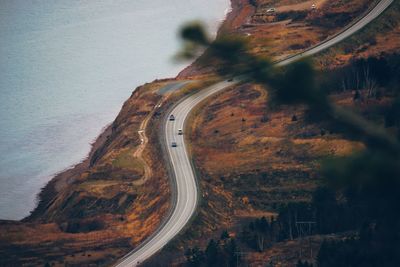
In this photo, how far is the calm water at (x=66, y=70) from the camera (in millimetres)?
89688

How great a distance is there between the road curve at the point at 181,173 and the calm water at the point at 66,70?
7.19 meters

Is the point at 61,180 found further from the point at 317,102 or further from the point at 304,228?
the point at 317,102

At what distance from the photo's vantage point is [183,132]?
80500 millimetres

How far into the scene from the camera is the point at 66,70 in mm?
109625

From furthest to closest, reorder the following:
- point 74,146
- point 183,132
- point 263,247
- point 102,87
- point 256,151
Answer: point 102,87 → point 74,146 → point 183,132 → point 256,151 → point 263,247

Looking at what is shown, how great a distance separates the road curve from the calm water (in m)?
7.19

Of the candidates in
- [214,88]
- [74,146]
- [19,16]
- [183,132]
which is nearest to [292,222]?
[183,132]

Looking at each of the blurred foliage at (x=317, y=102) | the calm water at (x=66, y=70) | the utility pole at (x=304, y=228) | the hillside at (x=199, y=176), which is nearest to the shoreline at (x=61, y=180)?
the hillside at (x=199, y=176)

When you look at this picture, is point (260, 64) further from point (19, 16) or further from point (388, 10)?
point (19, 16)

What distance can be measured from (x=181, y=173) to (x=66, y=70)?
42.3 m

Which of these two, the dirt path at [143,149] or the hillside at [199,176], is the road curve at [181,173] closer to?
the hillside at [199,176]

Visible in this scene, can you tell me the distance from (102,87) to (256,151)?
3583 centimetres

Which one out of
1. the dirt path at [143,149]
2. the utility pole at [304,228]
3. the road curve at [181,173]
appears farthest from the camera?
the dirt path at [143,149]

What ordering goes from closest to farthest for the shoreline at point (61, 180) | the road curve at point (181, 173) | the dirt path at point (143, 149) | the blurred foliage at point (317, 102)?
1. the blurred foliage at point (317, 102)
2. the road curve at point (181, 173)
3. the dirt path at point (143, 149)
4. the shoreline at point (61, 180)
